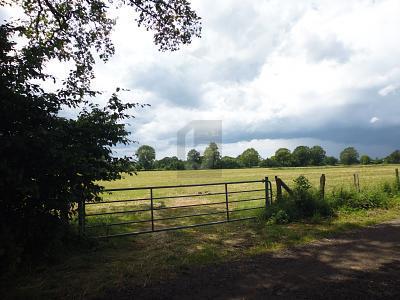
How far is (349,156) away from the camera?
7018 inches

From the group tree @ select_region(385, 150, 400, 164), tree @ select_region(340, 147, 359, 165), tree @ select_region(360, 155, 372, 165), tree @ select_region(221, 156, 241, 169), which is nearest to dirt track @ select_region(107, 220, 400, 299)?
tree @ select_region(221, 156, 241, 169)

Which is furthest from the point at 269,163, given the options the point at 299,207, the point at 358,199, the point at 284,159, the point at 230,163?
the point at 299,207

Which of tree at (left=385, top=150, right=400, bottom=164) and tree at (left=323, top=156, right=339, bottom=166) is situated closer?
tree at (left=385, top=150, right=400, bottom=164)

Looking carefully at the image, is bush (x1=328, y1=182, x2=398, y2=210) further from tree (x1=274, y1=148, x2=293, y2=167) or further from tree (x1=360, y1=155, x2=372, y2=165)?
tree (x1=360, y1=155, x2=372, y2=165)

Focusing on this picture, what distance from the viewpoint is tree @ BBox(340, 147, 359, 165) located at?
6934 inches

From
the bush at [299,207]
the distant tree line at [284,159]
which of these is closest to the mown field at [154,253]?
the bush at [299,207]

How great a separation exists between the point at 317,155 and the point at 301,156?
10.2 m

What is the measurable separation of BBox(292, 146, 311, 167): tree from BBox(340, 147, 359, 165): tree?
31453 millimetres

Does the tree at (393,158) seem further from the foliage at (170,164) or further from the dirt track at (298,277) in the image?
the dirt track at (298,277)

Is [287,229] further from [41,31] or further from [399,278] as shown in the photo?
[41,31]

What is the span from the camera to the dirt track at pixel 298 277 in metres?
5.09

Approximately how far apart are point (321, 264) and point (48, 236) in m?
5.47

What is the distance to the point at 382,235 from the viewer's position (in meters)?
8.94

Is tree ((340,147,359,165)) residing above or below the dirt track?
above
